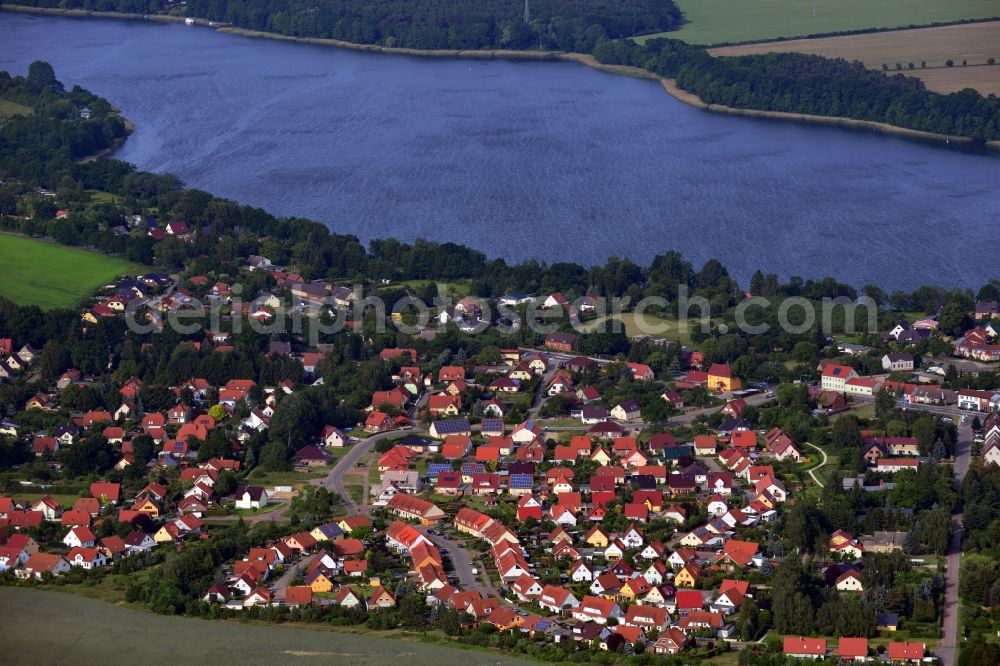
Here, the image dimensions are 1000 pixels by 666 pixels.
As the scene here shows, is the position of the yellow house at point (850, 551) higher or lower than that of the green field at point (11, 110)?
lower

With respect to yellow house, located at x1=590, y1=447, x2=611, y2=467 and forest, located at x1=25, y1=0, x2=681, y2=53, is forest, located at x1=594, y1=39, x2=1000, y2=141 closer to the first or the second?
forest, located at x1=25, y1=0, x2=681, y2=53

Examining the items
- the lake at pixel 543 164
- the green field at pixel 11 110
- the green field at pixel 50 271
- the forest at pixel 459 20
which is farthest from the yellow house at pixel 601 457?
the forest at pixel 459 20

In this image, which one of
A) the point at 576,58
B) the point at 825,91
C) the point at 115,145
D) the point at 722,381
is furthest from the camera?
the point at 576,58

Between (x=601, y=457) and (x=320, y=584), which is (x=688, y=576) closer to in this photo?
(x=320, y=584)

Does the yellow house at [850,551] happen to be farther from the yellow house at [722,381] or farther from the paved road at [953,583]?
the yellow house at [722,381]

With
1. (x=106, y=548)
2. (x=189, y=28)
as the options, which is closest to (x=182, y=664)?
(x=106, y=548)

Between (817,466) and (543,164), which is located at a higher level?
(543,164)

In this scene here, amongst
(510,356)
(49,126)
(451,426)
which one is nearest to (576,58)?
(49,126)
